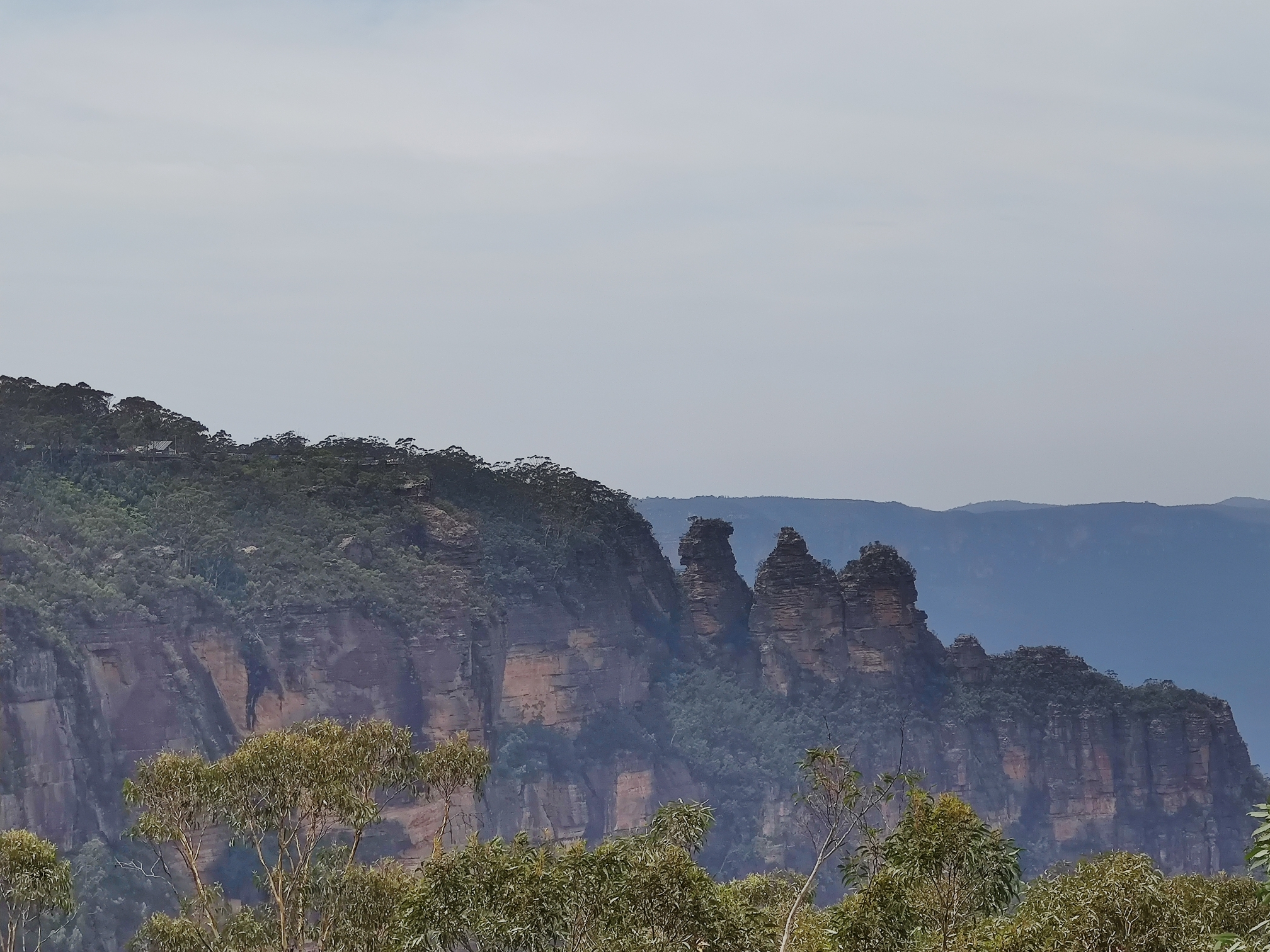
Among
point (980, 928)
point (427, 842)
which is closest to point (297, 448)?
point (427, 842)

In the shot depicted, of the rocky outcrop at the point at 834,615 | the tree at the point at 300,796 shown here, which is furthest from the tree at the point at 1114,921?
the rocky outcrop at the point at 834,615

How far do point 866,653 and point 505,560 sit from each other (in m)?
27.9

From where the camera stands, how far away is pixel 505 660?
10319 cm

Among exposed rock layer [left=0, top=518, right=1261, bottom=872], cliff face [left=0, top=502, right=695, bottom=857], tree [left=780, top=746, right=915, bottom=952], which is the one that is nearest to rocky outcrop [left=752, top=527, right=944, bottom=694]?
exposed rock layer [left=0, top=518, right=1261, bottom=872]

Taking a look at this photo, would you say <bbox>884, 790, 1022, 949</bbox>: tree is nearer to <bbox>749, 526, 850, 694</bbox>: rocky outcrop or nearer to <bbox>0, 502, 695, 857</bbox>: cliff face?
<bbox>0, 502, 695, 857</bbox>: cliff face

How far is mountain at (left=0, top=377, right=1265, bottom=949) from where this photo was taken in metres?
78.9

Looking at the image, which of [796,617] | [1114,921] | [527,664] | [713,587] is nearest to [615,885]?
Result: [1114,921]

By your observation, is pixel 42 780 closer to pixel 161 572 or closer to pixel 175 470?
pixel 161 572

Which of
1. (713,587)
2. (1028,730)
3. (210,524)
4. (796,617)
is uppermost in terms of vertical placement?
(210,524)

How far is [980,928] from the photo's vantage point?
17.9 metres

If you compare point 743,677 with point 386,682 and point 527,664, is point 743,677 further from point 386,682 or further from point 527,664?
point 386,682

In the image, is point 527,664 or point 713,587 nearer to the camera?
point 527,664

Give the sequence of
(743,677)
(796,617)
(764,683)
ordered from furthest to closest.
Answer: (743,677) → (764,683) → (796,617)

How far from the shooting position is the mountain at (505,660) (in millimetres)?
78875
